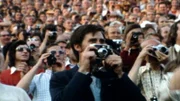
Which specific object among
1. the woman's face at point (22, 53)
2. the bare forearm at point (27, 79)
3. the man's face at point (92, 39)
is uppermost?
the man's face at point (92, 39)

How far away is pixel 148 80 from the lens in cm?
639

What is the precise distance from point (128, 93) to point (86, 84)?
0.31 meters

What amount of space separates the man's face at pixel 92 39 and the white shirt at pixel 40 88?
2117mm

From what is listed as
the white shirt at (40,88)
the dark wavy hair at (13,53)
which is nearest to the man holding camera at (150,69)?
the white shirt at (40,88)

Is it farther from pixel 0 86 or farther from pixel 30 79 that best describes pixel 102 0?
pixel 0 86

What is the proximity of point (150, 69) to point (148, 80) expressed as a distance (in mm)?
110

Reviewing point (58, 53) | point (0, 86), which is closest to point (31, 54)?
point (58, 53)

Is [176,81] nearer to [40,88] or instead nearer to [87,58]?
[87,58]

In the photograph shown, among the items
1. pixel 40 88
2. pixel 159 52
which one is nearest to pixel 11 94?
pixel 159 52

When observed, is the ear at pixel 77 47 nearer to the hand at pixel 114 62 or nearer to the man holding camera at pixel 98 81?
the man holding camera at pixel 98 81

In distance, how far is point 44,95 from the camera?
6.87m

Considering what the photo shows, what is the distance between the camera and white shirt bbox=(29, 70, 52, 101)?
6.86 metres

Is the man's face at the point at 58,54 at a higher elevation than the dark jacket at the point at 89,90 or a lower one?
lower

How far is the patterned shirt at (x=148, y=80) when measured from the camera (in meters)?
6.33
